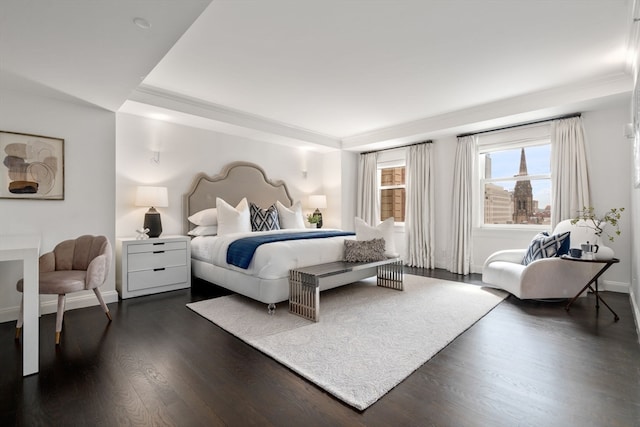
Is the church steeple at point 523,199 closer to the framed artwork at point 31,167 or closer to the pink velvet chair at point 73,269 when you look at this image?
the pink velvet chair at point 73,269

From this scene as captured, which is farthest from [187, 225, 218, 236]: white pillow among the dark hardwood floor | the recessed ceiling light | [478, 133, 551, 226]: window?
[478, 133, 551, 226]: window

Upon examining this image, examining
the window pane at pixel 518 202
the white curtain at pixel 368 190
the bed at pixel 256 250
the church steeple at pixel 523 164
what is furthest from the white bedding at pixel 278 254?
the church steeple at pixel 523 164

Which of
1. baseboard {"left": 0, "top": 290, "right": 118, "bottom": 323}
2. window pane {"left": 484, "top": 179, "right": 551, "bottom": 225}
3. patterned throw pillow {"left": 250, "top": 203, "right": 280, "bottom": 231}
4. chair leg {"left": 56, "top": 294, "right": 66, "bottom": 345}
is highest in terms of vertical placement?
window pane {"left": 484, "top": 179, "right": 551, "bottom": 225}

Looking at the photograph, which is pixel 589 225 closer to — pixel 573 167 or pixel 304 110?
pixel 573 167

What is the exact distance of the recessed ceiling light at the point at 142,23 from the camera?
1888 millimetres

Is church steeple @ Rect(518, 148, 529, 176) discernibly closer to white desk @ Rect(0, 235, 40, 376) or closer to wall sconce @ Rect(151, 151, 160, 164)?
wall sconce @ Rect(151, 151, 160, 164)

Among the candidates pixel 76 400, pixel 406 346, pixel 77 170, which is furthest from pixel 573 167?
pixel 77 170

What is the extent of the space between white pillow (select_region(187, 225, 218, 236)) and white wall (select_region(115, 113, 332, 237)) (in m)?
0.29

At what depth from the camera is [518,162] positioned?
190 inches

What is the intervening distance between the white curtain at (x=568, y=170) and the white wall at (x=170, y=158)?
4428 mm

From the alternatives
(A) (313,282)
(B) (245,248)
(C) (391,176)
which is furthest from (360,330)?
(C) (391,176)

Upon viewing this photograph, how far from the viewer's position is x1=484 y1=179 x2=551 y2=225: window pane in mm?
4584

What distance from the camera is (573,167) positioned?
4.08 m

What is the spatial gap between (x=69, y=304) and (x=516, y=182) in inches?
240
